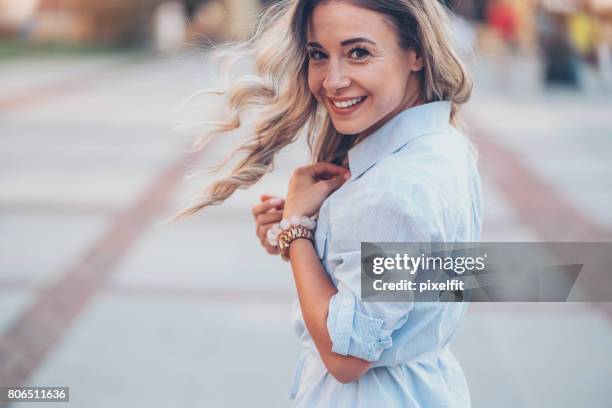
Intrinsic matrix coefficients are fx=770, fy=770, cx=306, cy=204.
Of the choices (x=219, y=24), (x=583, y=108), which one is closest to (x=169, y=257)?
(x=583, y=108)

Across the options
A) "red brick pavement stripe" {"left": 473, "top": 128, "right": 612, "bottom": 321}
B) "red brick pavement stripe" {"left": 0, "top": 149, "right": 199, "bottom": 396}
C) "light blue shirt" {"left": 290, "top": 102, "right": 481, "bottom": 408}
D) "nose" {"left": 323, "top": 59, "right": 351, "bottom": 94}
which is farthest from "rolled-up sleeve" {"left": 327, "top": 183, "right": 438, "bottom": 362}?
"red brick pavement stripe" {"left": 473, "top": 128, "right": 612, "bottom": 321}

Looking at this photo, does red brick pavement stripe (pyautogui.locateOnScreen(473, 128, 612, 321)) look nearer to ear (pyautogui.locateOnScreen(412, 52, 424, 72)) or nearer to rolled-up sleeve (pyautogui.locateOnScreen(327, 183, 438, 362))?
ear (pyautogui.locateOnScreen(412, 52, 424, 72))

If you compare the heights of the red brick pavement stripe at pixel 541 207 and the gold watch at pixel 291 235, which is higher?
the red brick pavement stripe at pixel 541 207

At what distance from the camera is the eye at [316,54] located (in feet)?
5.39

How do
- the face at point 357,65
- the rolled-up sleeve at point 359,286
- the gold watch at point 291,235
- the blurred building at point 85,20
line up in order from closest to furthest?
the rolled-up sleeve at point 359,286 → the face at point 357,65 → the gold watch at point 291,235 → the blurred building at point 85,20

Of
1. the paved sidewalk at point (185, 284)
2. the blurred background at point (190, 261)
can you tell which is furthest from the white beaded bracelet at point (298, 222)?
the paved sidewalk at point (185, 284)

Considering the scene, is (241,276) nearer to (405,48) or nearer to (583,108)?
(405,48)

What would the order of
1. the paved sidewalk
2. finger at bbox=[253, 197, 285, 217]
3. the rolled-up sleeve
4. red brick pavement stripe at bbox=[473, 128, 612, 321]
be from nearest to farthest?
1. the rolled-up sleeve
2. finger at bbox=[253, 197, 285, 217]
3. the paved sidewalk
4. red brick pavement stripe at bbox=[473, 128, 612, 321]

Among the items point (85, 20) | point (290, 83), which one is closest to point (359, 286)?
point (290, 83)

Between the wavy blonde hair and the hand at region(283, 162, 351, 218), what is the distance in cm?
14

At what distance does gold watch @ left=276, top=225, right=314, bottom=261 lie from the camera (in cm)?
166

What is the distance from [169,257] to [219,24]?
26487 millimetres

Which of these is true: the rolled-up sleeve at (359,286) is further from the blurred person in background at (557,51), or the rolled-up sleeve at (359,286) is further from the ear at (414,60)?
the blurred person in background at (557,51)

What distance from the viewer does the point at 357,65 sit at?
5.18ft
